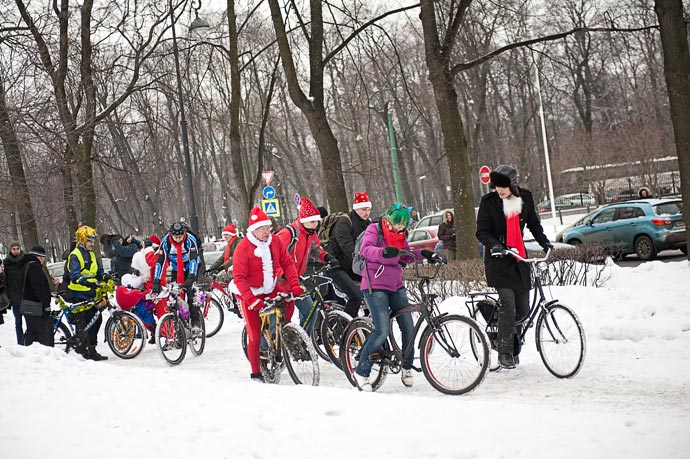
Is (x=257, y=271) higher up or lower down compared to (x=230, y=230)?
lower down

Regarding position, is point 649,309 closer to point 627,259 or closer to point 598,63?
point 627,259

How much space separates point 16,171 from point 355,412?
56.1 feet

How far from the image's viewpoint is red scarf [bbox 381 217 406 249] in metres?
7.96

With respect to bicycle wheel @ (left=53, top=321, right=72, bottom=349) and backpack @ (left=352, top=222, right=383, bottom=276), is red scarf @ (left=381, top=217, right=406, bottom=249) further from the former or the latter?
bicycle wheel @ (left=53, top=321, right=72, bottom=349)

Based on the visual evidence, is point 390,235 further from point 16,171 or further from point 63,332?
point 16,171

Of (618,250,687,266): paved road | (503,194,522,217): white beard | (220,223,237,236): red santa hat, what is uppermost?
(220,223,237,236): red santa hat

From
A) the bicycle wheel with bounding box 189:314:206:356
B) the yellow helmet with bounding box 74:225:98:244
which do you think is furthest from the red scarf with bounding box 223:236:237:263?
the bicycle wheel with bounding box 189:314:206:356

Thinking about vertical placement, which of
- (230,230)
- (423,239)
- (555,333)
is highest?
(230,230)

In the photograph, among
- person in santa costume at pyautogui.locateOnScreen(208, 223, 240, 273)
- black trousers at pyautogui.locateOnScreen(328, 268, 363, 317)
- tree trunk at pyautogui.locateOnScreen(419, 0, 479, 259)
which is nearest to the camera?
black trousers at pyautogui.locateOnScreen(328, 268, 363, 317)

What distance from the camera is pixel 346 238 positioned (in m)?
9.71

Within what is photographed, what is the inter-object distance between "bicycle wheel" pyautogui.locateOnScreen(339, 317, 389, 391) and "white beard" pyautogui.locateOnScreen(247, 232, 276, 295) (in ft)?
3.18

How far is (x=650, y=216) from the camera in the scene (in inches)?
811

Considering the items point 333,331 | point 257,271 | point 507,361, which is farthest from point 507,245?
point 257,271

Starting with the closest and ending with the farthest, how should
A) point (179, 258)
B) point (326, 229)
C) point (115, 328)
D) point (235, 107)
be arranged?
point (326, 229) < point (179, 258) < point (115, 328) < point (235, 107)
